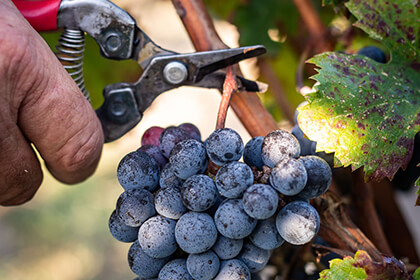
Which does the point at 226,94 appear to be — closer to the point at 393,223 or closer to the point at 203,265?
the point at 203,265

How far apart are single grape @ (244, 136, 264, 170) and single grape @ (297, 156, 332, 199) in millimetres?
53

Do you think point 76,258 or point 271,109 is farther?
point 76,258

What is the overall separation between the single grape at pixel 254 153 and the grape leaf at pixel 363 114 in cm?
7

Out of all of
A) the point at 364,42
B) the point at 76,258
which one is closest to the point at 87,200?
the point at 76,258

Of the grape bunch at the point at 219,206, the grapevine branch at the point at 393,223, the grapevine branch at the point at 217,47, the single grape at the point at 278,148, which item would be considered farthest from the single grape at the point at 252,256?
the grapevine branch at the point at 393,223

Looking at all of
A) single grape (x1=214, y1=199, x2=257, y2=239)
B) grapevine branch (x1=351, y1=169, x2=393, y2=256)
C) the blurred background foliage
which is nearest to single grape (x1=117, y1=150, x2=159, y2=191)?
single grape (x1=214, y1=199, x2=257, y2=239)

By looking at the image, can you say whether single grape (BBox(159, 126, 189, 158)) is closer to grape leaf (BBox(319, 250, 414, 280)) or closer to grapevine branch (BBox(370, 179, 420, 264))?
grape leaf (BBox(319, 250, 414, 280))

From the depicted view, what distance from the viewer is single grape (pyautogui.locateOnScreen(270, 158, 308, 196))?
17.8 inches

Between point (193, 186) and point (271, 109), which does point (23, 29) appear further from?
point (271, 109)

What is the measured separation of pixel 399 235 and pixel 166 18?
2332 mm

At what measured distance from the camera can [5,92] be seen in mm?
492

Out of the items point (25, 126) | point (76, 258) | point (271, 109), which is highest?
point (25, 126)

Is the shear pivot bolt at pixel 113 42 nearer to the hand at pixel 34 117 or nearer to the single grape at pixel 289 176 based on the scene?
the hand at pixel 34 117

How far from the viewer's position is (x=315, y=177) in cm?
48
